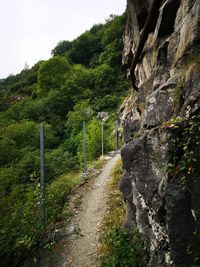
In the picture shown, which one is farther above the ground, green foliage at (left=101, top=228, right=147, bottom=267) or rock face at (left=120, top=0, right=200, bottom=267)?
rock face at (left=120, top=0, right=200, bottom=267)

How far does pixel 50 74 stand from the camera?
4925 cm

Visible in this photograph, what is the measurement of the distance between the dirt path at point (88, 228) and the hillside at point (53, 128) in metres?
0.79

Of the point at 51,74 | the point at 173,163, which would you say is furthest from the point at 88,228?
the point at 51,74

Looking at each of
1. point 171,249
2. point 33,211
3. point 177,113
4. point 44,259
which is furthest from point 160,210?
point 33,211

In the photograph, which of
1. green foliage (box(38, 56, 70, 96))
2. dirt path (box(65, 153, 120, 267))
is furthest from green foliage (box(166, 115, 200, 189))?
green foliage (box(38, 56, 70, 96))

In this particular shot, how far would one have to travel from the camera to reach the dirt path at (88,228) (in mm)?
5793

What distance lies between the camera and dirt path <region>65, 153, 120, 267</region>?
5793 millimetres

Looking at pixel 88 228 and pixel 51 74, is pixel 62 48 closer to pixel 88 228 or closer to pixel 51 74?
pixel 51 74

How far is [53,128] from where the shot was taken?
111 ft

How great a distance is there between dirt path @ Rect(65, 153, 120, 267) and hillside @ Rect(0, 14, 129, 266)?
31.2 inches

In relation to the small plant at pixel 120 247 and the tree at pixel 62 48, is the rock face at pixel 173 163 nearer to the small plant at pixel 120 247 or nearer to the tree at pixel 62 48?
the small plant at pixel 120 247

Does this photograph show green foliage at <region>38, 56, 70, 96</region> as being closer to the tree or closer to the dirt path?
the tree

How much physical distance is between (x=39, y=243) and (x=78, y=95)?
33.0m

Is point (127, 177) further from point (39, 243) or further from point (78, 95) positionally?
point (78, 95)
